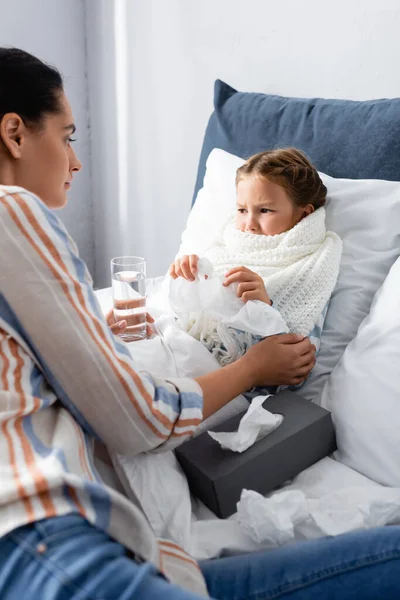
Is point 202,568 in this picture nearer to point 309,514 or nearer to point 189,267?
point 309,514

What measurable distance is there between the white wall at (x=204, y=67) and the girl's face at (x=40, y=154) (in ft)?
2.72

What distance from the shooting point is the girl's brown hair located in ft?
3.81

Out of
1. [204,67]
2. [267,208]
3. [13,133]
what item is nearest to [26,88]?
[13,133]

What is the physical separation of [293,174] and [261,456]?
2.05 feet

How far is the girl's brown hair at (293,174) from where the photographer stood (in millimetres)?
1162

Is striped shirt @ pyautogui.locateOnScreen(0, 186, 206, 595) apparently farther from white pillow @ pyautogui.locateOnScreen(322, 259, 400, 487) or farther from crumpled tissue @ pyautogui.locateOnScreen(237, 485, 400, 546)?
white pillow @ pyautogui.locateOnScreen(322, 259, 400, 487)

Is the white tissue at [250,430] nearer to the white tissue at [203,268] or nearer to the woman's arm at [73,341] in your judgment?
the woman's arm at [73,341]

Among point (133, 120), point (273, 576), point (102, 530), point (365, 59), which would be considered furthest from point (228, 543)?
point (133, 120)

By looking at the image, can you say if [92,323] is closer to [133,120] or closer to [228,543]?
[228,543]

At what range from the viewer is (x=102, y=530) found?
0.57m

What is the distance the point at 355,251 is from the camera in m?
1.15

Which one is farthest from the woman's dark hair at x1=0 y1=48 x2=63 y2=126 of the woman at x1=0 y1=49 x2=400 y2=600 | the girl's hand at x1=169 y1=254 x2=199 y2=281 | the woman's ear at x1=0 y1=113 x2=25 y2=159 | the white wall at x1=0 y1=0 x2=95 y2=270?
the white wall at x1=0 y1=0 x2=95 y2=270

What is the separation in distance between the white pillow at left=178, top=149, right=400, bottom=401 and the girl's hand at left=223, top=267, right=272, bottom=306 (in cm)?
17

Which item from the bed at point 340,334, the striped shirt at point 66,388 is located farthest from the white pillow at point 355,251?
the striped shirt at point 66,388
